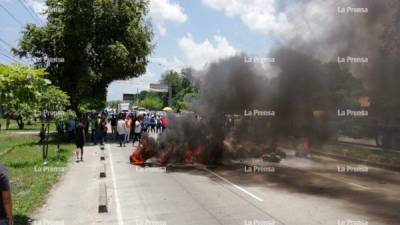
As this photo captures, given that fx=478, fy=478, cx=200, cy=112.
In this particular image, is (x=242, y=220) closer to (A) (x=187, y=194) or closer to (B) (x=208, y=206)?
(B) (x=208, y=206)

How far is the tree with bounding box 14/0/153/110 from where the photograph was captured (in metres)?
30.2

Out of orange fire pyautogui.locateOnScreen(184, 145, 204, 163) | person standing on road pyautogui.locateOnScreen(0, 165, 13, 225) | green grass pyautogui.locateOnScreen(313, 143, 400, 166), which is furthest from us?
green grass pyautogui.locateOnScreen(313, 143, 400, 166)

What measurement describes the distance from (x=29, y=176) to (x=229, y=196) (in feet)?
23.5

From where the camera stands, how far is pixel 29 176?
50.5 feet

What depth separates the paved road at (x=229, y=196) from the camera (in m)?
9.62

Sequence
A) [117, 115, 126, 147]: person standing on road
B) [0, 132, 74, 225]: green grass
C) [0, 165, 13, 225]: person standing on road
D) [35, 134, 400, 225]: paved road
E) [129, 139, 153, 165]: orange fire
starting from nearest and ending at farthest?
1. [0, 165, 13, 225]: person standing on road
2. [35, 134, 400, 225]: paved road
3. [0, 132, 74, 225]: green grass
4. [129, 139, 153, 165]: orange fire
5. [117, 115, 126, 147]: person standing on road

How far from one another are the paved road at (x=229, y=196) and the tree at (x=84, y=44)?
13.4 metres

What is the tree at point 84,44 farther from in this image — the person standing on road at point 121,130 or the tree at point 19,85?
the tree at point 19,85

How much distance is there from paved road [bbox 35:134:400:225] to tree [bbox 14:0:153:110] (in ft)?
43.9

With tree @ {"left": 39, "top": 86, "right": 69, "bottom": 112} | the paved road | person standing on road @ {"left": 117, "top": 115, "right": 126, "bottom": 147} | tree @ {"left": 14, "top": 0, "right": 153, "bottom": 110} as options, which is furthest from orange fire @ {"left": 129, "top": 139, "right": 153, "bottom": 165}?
tree @ {"left": 14, "top": 0, "right": 153, "bottom": 110}

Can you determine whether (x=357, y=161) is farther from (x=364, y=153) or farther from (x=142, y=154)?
(x=142, y=154)

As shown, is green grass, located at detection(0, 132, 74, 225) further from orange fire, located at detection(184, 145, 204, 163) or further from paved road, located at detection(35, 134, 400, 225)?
orange fire, located at detection(184, 145, 204, 163)

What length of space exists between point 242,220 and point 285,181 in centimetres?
524

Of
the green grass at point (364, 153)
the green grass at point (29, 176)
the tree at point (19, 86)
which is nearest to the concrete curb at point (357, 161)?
the green grass at point (364, 153)
